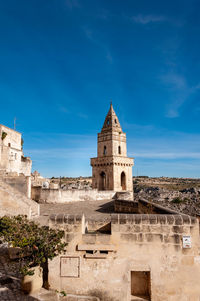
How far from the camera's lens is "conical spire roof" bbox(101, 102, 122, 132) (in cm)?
3568

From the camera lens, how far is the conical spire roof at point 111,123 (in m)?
35.7

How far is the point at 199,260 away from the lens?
4.38m

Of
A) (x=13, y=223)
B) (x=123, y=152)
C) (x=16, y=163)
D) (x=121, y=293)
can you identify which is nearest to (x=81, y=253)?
(x=121, y=293)

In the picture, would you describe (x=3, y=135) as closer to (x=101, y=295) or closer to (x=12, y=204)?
(x=12, y=204)

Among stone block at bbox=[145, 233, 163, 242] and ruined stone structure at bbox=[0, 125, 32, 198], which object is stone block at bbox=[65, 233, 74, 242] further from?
ruined stone structure at bbox=[0, 125, 32, 198]

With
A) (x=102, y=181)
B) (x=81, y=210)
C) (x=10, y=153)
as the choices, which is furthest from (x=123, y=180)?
(x=81, y=210)

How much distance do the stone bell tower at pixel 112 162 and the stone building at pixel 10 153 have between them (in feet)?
43.4

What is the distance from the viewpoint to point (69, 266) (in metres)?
4.40

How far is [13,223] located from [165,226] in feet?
11.8

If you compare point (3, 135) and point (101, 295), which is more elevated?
point (3, 135)

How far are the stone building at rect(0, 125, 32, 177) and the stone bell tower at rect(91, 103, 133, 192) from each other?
13234mm

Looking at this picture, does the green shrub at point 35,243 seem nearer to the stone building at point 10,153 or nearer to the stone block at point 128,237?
the stone block at point 128,237

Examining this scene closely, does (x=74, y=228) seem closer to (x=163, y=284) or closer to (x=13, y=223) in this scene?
(x=13, y=223)

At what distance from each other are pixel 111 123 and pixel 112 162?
7.62 m
